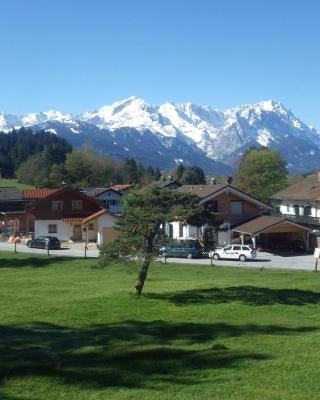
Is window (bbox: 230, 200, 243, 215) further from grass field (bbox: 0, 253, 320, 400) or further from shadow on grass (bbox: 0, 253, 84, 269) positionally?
grass field (bbox: 0, 253, 320, 400)

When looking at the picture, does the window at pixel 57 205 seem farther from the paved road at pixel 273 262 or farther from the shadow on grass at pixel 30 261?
the paved road at pixel 273 262

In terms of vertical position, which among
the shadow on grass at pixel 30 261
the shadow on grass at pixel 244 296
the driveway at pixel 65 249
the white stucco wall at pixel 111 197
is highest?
the white stucco wall at pixel 111 197

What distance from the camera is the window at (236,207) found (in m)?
59.9

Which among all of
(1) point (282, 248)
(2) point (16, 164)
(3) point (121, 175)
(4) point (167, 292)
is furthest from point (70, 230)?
(2) point (16, 164)

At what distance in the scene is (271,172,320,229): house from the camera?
5975 cm

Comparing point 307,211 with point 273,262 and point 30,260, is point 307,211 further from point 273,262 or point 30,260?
point 30,260

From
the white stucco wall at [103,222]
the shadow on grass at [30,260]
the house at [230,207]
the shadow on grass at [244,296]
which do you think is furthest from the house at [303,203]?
the shadow on grass at [244,296]

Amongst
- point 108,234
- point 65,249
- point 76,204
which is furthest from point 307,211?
point 65,249

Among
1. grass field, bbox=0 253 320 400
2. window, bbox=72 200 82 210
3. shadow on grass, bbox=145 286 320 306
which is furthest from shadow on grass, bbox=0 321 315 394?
window, bbox=72 200 82 210

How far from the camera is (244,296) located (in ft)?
82.6

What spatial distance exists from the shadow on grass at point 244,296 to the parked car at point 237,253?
1874 centimetres

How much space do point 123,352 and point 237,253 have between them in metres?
33.6

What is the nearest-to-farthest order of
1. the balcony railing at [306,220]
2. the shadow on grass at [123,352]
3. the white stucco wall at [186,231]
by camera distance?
the shadow on grass at [123,352]
the balcony railing at [306,220]
the white stucco wall at [186,231]

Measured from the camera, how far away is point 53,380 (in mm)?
11531
